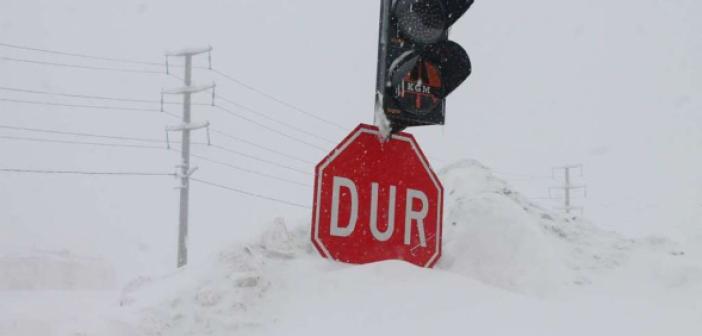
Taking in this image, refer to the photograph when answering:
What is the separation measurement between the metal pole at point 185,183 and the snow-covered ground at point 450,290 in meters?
18.8

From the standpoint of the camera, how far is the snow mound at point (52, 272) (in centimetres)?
3634

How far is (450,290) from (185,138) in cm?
2220

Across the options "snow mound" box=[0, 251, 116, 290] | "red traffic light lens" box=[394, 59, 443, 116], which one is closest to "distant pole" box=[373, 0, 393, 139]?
"red traffic light lens" box=[394, 59, 443, 116]

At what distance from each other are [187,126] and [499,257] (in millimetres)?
21765

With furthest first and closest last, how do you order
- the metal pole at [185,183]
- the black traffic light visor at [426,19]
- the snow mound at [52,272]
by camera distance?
the snow mound at [52,272]
the metal pole at [185,183]
the black traffic light visor at [426,19]

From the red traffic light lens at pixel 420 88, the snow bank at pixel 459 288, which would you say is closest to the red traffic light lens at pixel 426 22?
the red traffic light lens at pixel 420 88

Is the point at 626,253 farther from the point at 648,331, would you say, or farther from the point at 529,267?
the point at 648,331

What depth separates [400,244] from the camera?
523cm

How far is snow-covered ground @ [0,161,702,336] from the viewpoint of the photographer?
14.0 ft

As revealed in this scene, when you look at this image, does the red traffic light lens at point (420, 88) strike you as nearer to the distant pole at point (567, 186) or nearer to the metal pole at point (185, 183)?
the metal pole at point (185, 183)

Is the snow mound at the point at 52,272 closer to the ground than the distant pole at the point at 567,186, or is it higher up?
closer to the ground

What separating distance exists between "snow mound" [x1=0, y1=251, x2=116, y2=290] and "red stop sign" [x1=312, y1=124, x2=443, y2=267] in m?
34.4

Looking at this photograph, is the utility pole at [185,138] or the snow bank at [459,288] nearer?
the snow bank at [459,288]

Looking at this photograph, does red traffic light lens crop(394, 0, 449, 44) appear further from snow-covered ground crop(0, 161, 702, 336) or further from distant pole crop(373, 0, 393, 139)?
snow-covered ground crop(0, 161, 702, 336)
